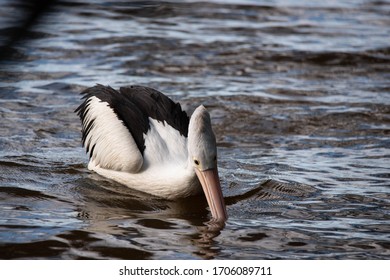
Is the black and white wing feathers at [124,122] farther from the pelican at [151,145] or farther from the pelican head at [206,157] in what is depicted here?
the pelican head at [206,157]

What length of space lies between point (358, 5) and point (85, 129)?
304 inches

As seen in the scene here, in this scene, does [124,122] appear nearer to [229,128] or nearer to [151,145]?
[151,145]

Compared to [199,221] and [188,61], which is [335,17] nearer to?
[188,61]

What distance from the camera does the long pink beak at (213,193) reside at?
4.95 m

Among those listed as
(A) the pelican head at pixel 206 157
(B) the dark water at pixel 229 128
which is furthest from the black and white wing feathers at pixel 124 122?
(A) the pelican head at pixel 206 157

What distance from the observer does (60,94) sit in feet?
26.4

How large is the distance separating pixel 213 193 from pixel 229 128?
222 cm

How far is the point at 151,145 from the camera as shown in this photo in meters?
5.50

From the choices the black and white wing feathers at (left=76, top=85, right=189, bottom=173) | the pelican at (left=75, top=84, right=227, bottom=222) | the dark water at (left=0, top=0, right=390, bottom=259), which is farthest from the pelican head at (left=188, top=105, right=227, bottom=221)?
the black and white wing feathers at (left=76, top=85, right=189, bottom=173)

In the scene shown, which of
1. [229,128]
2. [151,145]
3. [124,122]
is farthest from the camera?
[229,128]

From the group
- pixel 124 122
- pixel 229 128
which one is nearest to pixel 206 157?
pixel 124 122

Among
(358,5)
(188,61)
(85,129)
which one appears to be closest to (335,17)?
(358,5)

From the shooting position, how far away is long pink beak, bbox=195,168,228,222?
4953 millimetres

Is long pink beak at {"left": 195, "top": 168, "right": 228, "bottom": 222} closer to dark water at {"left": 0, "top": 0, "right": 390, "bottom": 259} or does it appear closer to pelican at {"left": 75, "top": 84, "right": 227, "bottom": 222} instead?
pelican at {"left": 75, "top": 84, "right": 227, "bottom": 222}
